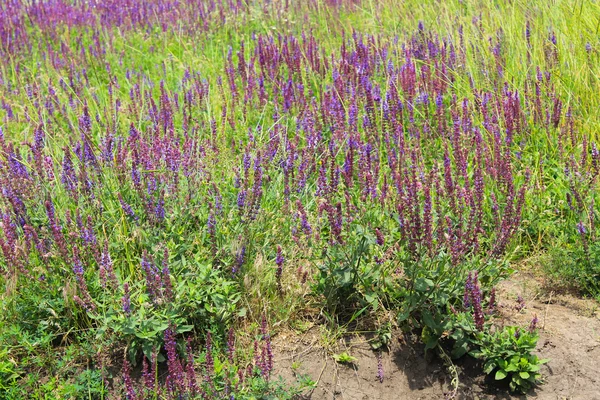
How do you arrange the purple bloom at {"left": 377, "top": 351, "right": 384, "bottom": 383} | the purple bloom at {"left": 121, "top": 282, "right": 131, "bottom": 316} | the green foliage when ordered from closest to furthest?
the purple bloom at {"left": 121, "top": 282, "right": 131, "bottom": 316} < the green foliage < the purple bloom at {"left": 377, "top": 351, "right": 384, "bottom": 383}

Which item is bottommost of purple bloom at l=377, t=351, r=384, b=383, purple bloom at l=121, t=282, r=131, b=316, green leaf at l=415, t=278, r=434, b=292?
purple bloom at l=377, t=351, r=384, b=383

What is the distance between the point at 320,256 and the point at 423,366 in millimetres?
719

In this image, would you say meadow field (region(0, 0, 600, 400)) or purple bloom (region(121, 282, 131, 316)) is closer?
purple bloom (region(121, 282, 131, 316))

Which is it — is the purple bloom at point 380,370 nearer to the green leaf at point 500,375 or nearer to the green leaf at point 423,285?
the green leaf at point 423,285

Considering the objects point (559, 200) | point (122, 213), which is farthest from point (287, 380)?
point (559, 200)

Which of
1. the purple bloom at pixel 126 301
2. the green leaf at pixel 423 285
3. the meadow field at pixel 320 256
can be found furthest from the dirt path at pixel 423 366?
the purple bloom at pixel 126 301

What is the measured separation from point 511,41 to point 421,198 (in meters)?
2.16

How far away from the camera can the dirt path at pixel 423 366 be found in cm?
296

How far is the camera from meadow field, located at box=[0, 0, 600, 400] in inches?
115

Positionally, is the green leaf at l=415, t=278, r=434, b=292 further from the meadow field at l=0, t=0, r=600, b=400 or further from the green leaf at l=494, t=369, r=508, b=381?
the green leaf at l=494, t=369, r=508, b=381

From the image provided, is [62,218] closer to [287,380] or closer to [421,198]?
[287,380]

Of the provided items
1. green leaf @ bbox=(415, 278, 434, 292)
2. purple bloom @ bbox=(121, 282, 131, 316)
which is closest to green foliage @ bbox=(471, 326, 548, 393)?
green leaf @ bbox=(415, 278, 434, 292)

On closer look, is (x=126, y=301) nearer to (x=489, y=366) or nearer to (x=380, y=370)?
(x=380, y=370)

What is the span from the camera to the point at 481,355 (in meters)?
2.92
